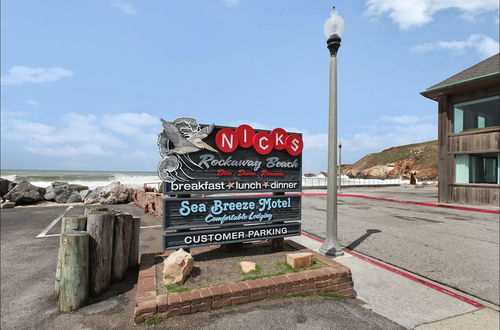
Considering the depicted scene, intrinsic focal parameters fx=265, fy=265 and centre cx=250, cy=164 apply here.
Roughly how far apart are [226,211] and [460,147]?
1819 cm

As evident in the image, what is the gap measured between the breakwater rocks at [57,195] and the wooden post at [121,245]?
44.0 ft

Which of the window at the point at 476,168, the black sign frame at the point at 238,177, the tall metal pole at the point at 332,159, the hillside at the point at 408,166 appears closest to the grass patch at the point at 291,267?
the black sign frame at the point at 238,177

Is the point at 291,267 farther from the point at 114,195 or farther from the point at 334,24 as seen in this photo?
the point at 114,195

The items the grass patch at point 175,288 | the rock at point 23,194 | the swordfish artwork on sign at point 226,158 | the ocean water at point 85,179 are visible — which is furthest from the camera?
the ocean water at point 85,179

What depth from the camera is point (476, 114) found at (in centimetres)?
1645

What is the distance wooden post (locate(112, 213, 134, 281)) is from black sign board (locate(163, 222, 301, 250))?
2.42ft

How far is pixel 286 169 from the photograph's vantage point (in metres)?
5.71

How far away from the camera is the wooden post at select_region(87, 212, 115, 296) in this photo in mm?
4195

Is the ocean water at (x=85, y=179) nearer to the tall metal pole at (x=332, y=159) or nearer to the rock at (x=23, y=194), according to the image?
the rock at (x=23, y=194)

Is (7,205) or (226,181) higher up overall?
(226,181)

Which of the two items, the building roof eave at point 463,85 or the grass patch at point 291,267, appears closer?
the grass patch at point 291,267

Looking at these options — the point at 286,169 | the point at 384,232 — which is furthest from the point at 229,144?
the point at 384,232

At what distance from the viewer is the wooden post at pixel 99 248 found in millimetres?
4195

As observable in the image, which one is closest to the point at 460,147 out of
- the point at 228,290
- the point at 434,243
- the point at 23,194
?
the point at 434,243
